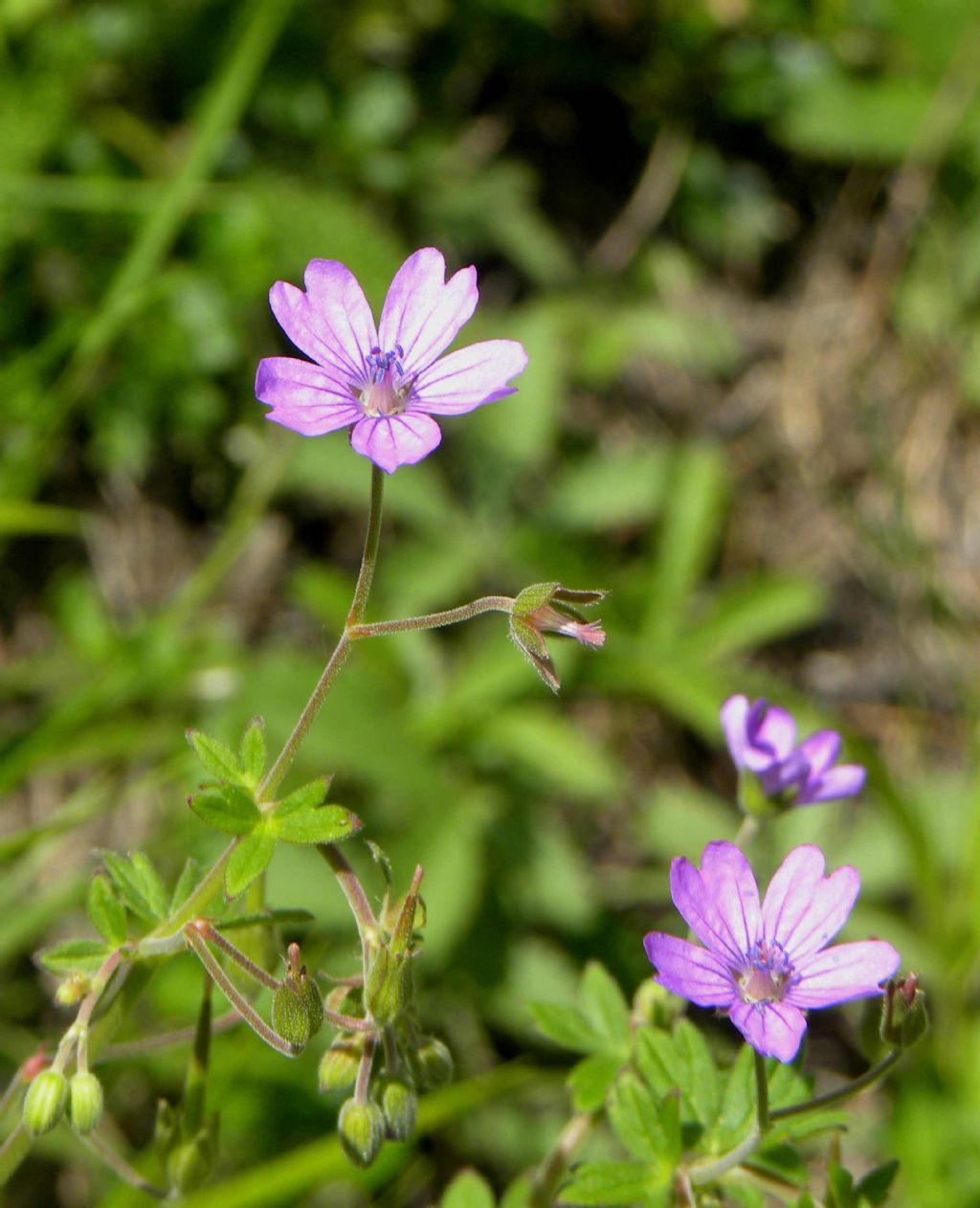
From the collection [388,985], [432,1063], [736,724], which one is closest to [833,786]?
[736,724]

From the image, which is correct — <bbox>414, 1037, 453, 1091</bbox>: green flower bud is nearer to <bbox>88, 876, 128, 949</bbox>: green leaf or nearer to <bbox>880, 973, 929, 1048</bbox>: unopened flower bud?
<bbox>88, 876, 128, 949</bbox>: green leaf

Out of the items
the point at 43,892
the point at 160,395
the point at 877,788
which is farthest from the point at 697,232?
the point at 43,892

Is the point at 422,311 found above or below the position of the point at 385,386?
above

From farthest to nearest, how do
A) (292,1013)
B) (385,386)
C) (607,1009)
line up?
(607,1009), (385,386), (292,1013)

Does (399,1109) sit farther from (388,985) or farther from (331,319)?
(331,319)

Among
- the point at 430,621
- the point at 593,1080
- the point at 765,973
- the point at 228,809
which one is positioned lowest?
the point at 593,1080

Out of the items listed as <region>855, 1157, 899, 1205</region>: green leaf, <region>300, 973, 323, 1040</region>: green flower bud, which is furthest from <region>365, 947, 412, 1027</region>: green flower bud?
<region>855, 1157, 899, 1205</region>: green leaf
